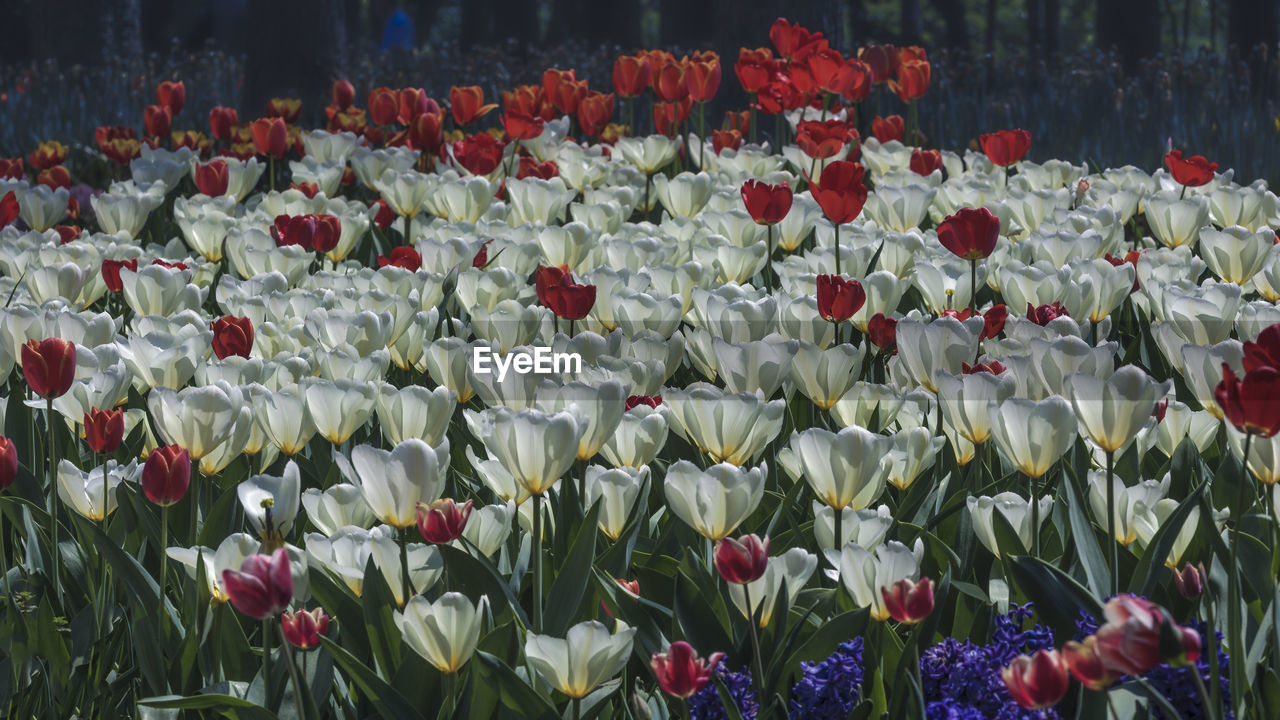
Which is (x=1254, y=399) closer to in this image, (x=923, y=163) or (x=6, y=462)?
(x=6, y=462)

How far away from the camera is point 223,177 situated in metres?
3.99

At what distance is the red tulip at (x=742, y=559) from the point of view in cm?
128

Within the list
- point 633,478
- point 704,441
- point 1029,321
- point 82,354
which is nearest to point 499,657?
point 633,478

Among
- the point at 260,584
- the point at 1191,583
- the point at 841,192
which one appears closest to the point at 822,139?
the point at 841,192

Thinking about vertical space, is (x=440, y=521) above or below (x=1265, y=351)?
below

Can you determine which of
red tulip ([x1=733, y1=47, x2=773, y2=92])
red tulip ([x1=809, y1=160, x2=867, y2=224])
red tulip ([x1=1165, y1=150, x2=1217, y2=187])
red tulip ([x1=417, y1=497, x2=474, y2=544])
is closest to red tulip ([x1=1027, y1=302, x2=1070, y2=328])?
red tulip ([x1=809, y1=160, x2=867, y2=224])

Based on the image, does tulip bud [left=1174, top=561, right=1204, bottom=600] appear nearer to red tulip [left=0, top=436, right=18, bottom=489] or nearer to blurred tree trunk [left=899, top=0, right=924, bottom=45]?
red tulip [left=0, top=436, right=18, bottom=489]

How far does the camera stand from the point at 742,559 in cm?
128

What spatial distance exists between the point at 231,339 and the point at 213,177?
193 centimetres

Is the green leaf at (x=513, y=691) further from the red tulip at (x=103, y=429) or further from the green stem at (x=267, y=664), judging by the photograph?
the red tulip at (x=103, y=429)

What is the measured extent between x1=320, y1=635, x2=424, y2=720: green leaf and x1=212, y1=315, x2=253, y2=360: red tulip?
3.14 ft

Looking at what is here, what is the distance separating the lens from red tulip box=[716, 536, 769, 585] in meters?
1.28

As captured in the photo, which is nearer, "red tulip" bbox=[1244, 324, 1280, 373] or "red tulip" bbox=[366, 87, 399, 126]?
"red tulip" bbox=[1244, 324, 1280, 373]

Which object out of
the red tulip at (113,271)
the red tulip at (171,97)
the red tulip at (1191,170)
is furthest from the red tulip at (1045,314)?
the red tulip at (171,97)
